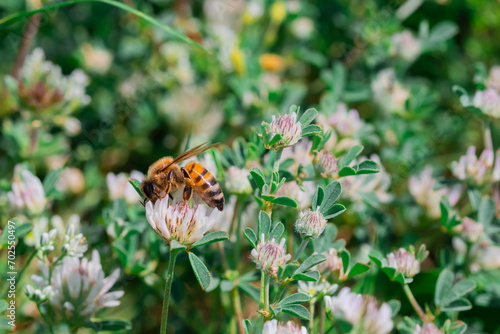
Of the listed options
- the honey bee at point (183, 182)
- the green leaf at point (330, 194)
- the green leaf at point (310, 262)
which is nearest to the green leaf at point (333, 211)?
the green leaf at point (330, 194)

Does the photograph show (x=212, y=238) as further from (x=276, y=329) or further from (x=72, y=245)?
(x=72, y=245)

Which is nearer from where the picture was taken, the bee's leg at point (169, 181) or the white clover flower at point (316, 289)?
the white clover flower at point (316, 289)

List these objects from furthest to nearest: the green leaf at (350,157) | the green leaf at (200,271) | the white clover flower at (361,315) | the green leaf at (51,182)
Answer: the green leaf at (51,182)
the green leaf at (350,157)
the green leaf at (200,271)
the white clover flower at (361,315)

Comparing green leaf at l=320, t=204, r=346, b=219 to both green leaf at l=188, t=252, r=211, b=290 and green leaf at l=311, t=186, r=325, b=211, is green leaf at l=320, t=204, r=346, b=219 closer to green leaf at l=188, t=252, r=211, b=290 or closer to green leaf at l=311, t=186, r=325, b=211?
green leaf at l=311, t=186, r=325, b=211

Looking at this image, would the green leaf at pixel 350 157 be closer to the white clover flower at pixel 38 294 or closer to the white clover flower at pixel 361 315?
the white clover flower at pixel 361 315

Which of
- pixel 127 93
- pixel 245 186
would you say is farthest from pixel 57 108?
pixel 245 186

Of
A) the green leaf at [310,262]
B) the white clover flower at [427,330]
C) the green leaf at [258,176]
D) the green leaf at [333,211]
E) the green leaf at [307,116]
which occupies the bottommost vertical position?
the white clover flower at [427,330]
